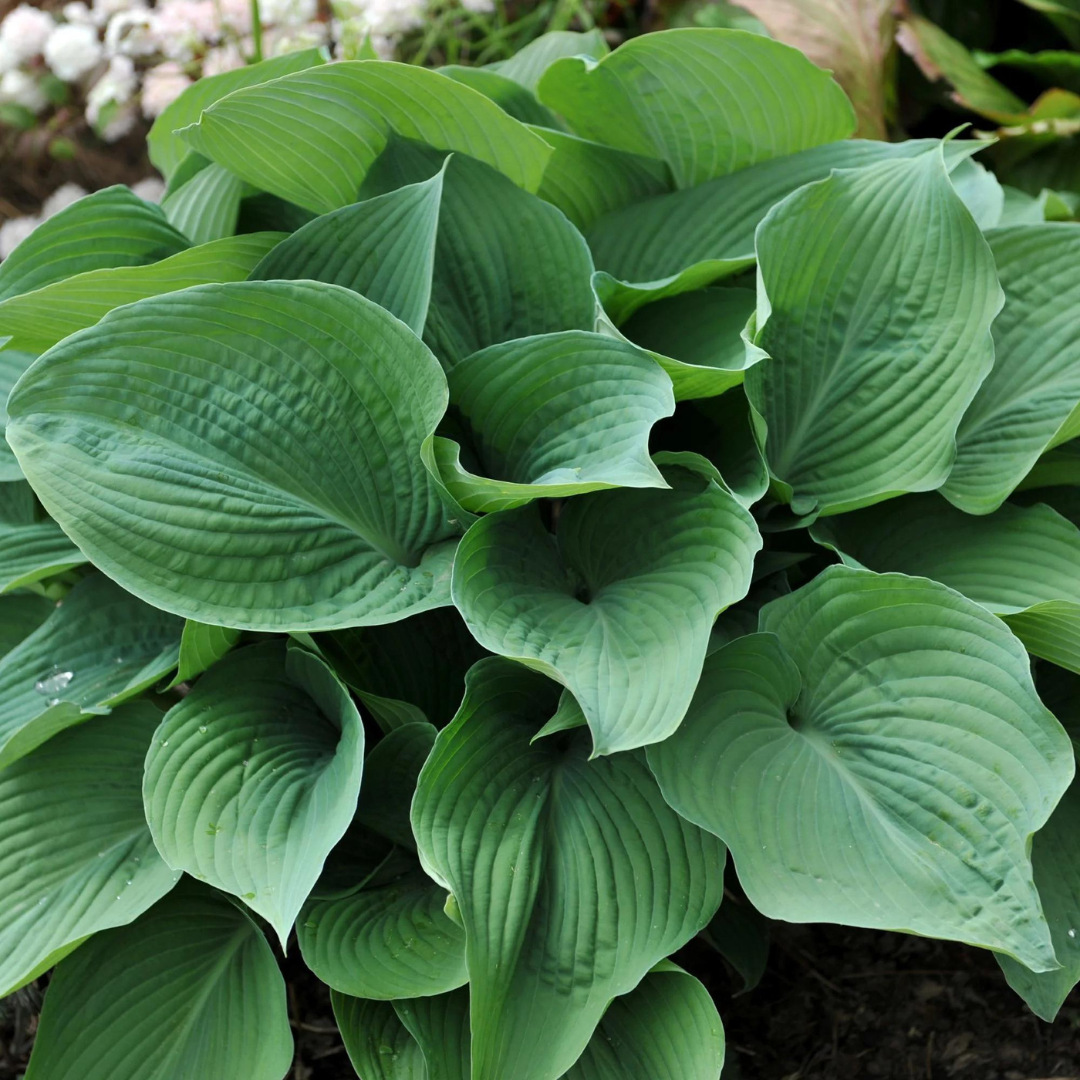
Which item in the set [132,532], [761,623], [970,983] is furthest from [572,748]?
[970,983]

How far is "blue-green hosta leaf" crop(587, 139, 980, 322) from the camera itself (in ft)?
3.76

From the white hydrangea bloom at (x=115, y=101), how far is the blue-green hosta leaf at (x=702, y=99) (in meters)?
1.61

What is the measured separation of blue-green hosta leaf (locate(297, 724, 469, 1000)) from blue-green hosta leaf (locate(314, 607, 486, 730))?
0.16 ft

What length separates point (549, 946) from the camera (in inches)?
32.8

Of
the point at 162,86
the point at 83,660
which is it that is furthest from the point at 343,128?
the point at 162,86

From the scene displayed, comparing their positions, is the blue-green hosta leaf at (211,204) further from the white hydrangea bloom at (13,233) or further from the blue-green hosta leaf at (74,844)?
the white hydrangea bloom at (13,233)

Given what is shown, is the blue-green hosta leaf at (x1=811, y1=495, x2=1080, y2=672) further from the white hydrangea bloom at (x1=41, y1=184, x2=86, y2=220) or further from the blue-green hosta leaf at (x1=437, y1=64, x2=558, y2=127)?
the white hydrangea bloom at (x1=41, y1=184, x2=86, y2=220)

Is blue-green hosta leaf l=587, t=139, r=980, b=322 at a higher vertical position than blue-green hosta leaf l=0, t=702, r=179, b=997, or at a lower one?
higher

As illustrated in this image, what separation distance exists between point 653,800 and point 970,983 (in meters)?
0.55

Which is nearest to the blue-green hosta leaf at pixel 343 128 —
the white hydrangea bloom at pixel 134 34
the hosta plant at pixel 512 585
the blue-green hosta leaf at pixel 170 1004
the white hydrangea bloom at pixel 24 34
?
the hosta plant at pixel 512 585

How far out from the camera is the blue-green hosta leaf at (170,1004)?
3.02 ft

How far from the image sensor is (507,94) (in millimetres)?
1216

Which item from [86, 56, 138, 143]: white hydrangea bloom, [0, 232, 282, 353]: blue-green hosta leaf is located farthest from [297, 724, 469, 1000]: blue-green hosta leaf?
[86, 56, 138, 143]: white hydrangea bloom

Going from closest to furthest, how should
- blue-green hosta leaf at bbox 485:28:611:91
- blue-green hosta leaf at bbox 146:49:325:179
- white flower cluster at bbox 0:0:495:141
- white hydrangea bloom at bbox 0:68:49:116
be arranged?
blue-green hosta leaf at bbox 146:49:325:179
blue-green hosta leaf at bbox 485:28:611:91
white flower cluster at bbox 0:0:495:141
white hydrangea bloom at bbox 0:68:49:116
